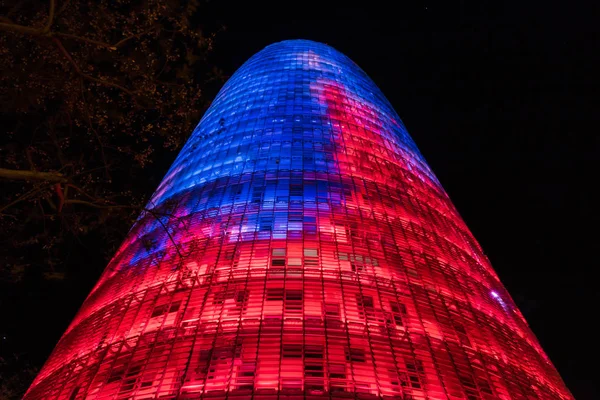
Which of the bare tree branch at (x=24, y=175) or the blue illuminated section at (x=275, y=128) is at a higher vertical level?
the blue illuminated section at (x=275, y=128)

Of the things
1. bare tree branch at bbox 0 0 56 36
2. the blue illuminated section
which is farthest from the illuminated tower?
bare tree branch at bbox 0 0 56 36

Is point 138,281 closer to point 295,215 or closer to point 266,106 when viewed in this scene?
point 295,215

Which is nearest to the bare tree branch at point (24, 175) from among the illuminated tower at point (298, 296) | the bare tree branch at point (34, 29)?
the bare tree branch at point (34, 29)

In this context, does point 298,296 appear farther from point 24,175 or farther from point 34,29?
point 34,29

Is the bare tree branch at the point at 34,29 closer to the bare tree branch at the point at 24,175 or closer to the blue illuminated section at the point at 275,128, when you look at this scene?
the bare tree branch at the point at 24,175

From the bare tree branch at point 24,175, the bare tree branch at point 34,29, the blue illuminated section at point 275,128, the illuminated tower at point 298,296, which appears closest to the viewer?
the bare tree branch at point 34,29

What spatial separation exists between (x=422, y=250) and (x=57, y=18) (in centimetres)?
1520

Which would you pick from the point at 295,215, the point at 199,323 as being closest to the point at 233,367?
the point at 199,323

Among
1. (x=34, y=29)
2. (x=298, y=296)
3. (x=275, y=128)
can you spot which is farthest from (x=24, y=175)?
(x=275, y=128)

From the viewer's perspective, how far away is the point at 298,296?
1554 cm

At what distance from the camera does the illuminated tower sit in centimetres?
1284

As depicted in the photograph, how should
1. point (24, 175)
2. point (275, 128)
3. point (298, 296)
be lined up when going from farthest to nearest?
point (275, 128), point (298, 296), point (24, 175)

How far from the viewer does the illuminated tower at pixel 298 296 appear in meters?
12.8

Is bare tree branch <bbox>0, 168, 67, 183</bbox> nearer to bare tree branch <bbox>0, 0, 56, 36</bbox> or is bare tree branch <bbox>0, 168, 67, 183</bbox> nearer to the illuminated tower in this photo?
bare tree branch <bbox>0, 0, 56, 36</bbox>
